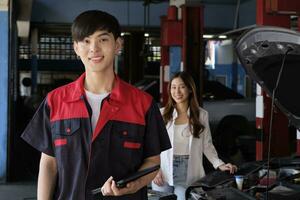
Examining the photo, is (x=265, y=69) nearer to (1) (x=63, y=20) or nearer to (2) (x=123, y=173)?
(2) (x=123, y=173)

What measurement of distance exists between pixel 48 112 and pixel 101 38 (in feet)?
1.08

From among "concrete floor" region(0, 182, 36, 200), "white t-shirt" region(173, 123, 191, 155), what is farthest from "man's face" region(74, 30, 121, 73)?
"concrete floor" region(0, 182, 36, 200)

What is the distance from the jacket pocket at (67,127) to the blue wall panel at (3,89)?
6.18 meters

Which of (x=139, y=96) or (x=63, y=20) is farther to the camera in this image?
(x=63, y=20)

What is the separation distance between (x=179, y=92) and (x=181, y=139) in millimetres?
345

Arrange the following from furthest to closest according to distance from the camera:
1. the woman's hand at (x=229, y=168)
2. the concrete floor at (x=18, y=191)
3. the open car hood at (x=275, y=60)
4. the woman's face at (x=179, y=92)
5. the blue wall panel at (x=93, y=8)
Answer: the blue wall panel at (x=93, y=8) < the concrete floor at (x=18, y=191) < the woman's face at (x=179, y=92) < the woman's hand at (x=229, y=168) < the open car hood at (x=275, y=60)

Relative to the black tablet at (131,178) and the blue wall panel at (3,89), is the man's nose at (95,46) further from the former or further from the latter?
the blue wall panel at (3,89)

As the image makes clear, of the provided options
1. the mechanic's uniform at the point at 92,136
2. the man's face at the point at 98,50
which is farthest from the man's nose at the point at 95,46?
the mechanic's uniform at the point at 92,136

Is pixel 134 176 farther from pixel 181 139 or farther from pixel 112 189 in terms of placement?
pixel 181 139

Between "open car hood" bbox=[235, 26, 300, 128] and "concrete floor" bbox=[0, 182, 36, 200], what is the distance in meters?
4.50

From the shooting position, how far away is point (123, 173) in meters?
1.93

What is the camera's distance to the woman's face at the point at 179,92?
3.96 metres

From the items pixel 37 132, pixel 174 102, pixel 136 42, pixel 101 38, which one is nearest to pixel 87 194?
pixel 37 132

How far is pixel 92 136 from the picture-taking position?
189cm
